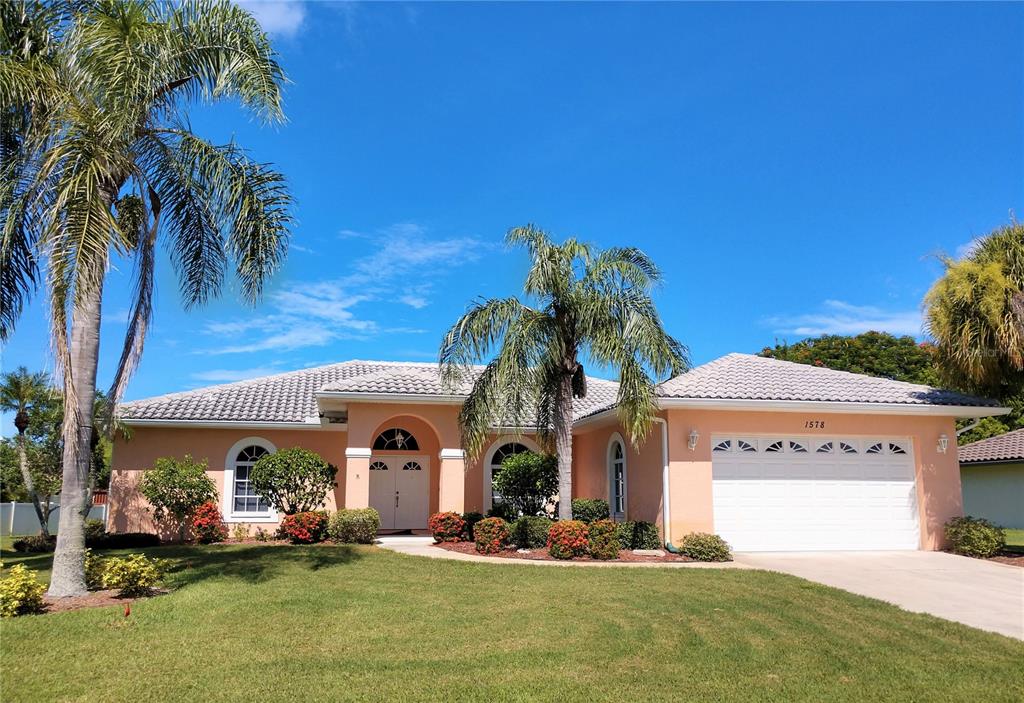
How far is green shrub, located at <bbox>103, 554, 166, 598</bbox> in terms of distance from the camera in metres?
8.94

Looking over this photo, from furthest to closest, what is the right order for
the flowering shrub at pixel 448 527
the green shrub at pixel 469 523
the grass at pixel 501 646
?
1. the green shrub at pixel 469 523
2. the flowering shrub at pixel 448 527
3. the grass at pixel 501 646

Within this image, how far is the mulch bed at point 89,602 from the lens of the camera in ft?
27.6

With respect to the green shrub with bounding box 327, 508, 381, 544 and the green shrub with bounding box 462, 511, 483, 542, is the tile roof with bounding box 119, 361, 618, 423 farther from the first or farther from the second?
the green shrub with bounding box 462, 511, 483, 542

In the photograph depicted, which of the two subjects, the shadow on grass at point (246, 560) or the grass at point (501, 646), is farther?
the shadow on grass at point (246, 560)

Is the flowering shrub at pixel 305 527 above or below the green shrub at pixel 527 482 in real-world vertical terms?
below

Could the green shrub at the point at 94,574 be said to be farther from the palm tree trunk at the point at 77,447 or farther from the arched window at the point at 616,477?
the arched window at the point at 616,477

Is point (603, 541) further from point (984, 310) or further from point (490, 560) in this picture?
point (984, 310)

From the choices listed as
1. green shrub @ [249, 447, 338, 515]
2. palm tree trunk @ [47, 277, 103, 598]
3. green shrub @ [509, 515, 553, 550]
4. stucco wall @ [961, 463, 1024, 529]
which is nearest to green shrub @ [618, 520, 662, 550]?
green shrub @ [509, 515, 553, 550]

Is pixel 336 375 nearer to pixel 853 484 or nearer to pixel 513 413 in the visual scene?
pixel 513 413

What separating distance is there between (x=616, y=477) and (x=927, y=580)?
770cm

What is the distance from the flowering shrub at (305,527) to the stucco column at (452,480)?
282 cm

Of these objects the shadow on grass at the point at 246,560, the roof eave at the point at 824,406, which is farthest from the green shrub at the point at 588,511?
the shadow on grass at the point at 246,560

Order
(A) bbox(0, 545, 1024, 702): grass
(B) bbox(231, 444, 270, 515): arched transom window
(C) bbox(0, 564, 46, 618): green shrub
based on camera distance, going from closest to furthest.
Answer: (A) bbox(0, 545, 1024, 702): grass → (C) bbox(0, 564, 46, 618): green shrub → (B) bbox(231, 444, 270, 515): arched transom window

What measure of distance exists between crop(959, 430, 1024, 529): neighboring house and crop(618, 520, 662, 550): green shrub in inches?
553
